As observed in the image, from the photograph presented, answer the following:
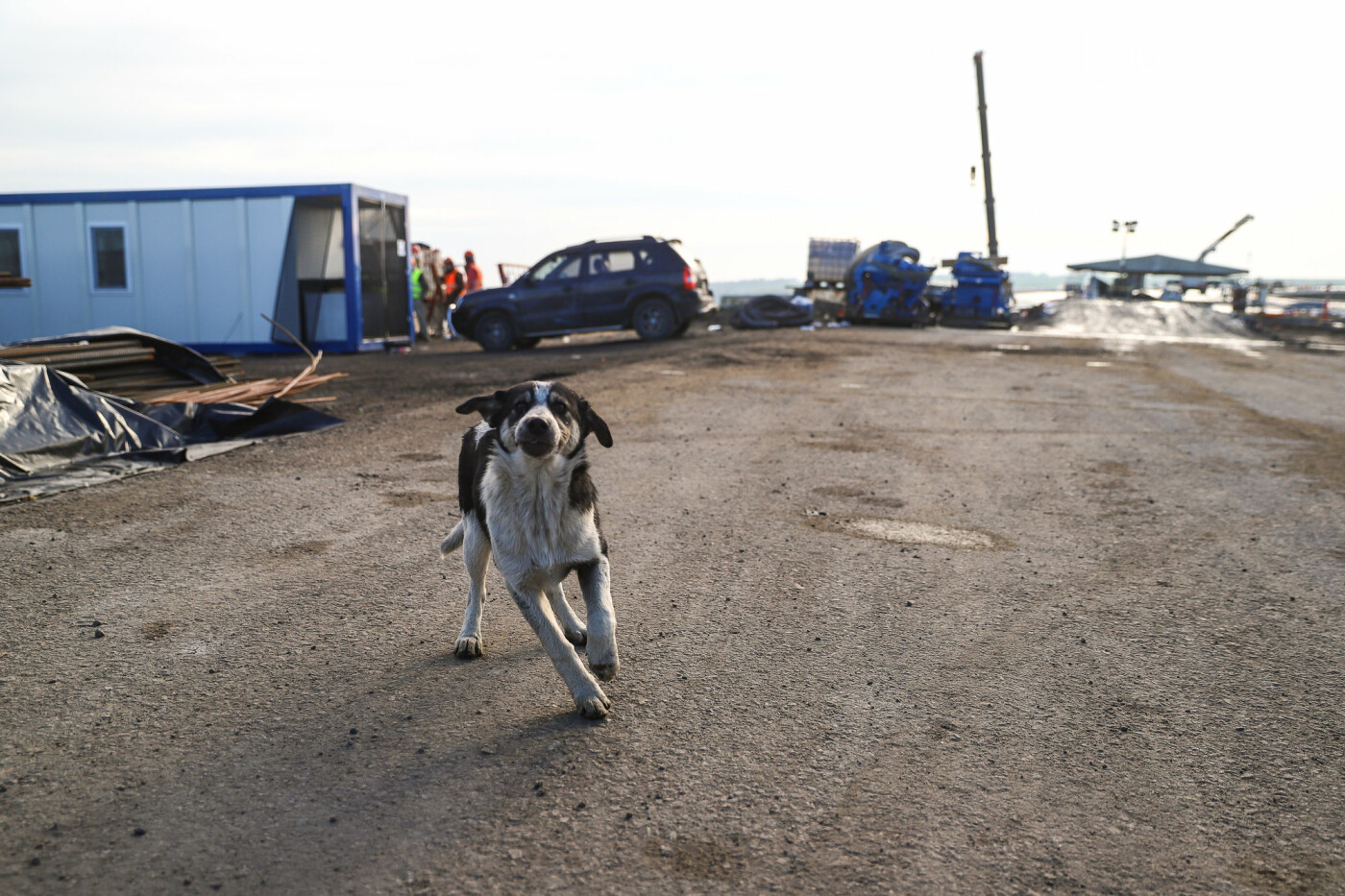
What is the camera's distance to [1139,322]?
122 ft

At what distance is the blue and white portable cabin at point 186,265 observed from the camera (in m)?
19.9

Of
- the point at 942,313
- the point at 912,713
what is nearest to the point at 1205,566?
the point at 912,713

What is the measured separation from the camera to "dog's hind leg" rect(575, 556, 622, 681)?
3.60m

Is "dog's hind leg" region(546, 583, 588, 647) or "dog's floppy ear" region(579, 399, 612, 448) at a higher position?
"dog's floppy ear" region(579, 399, 612, 448)

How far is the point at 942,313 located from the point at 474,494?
101 ft

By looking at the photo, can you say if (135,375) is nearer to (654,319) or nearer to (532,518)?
(532,518)

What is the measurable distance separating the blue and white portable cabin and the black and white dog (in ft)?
57.2

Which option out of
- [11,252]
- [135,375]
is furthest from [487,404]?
[11,252]

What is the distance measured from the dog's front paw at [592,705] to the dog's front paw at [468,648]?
2.61 feet

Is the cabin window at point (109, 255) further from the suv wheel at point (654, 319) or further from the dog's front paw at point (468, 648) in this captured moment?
the dog's front paw at point (468, 648)

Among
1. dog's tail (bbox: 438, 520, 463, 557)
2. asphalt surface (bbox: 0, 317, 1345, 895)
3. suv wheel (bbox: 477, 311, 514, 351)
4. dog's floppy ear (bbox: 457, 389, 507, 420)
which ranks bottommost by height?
asphalt surface (bbox: 0, 317, 1345, 895)

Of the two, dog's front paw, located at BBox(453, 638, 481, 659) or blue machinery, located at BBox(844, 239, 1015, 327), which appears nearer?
dog's front paw, located at BBox(453, 638, 481, 659)

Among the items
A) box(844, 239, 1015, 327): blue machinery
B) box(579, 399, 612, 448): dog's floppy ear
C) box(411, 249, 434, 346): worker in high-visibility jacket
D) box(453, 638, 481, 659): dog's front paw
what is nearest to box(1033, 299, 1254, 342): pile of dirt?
box(844, 239, 1015, 327): blue machinery

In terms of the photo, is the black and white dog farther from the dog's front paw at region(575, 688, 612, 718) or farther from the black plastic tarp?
the black plastic tarp
